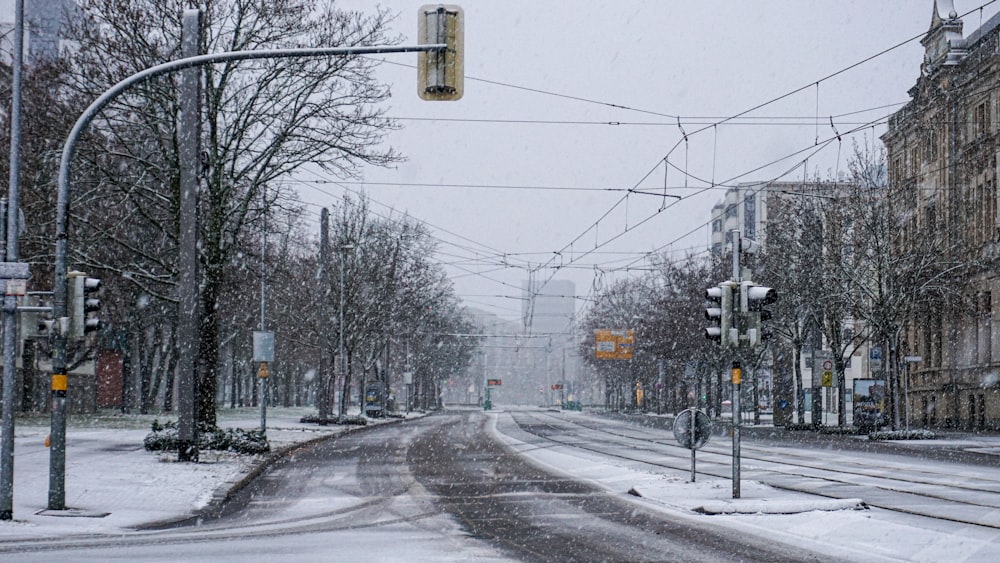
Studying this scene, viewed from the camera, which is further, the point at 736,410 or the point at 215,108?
the point at 215,108

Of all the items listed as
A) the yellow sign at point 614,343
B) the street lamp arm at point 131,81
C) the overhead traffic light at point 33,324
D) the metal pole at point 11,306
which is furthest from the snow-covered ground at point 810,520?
the yellow sign at point 614,343

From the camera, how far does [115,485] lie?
18.6m

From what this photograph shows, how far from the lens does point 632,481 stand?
20.6 m

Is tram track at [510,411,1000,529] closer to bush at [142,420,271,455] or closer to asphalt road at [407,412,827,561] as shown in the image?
asphalt road at [407,412,827,561]

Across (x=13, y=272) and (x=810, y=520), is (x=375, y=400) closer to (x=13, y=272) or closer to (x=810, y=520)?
(x=13, y=272)

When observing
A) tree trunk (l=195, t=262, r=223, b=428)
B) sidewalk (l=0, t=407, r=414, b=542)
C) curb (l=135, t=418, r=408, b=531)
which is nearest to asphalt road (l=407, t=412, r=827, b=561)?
curb (l=135, t=418, r=408, b=531)

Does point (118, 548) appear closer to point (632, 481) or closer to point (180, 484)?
point (180, 484)

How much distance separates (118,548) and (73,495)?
18.8ft

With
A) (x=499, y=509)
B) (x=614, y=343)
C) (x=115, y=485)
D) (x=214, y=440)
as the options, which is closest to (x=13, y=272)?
(x=115, y=485)

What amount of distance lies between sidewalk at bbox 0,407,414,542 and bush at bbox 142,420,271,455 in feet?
0.74

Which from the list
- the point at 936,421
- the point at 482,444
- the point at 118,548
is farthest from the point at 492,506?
the point at 936,421

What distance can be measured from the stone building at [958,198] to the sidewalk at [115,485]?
30278mm

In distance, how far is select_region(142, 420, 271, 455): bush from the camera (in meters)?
25.2

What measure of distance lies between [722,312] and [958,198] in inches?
1448
